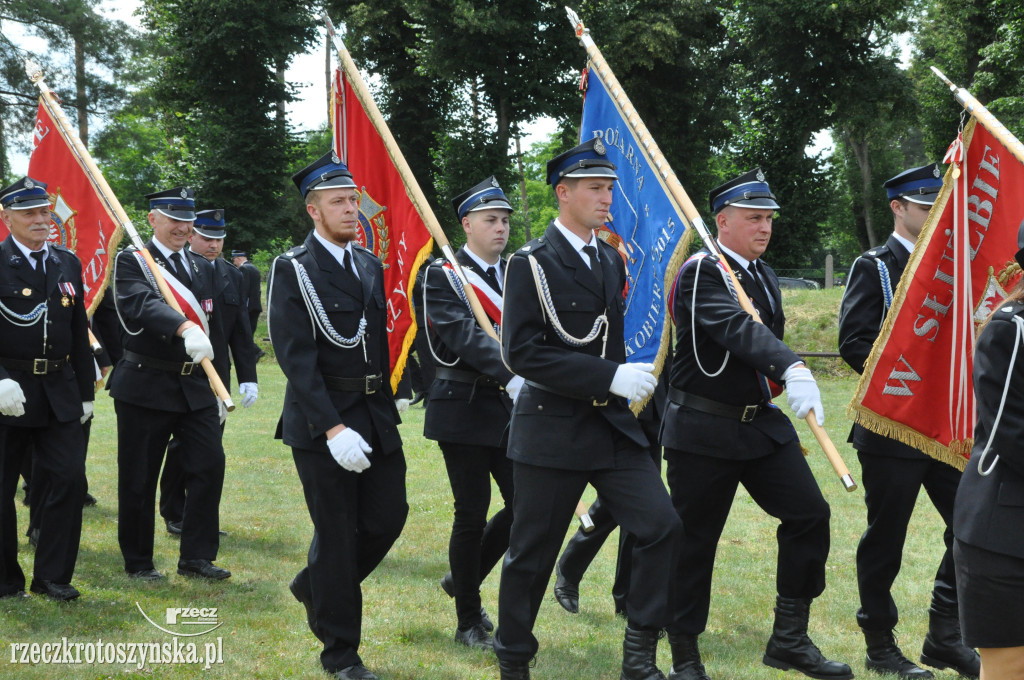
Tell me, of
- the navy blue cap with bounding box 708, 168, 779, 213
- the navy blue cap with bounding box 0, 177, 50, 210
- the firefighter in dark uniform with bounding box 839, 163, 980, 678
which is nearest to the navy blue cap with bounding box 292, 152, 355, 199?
the navy blue cap with bounding box 708, 168, 779, 213

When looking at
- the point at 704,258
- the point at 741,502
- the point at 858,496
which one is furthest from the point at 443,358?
the point at 858,496

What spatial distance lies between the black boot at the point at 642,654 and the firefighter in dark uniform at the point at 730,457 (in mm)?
603

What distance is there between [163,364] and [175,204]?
3.65 ft

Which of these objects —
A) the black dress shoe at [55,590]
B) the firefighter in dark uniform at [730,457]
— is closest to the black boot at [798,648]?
the firefighter in dark uniform at [730,457]

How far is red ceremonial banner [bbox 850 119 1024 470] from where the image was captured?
5133mm

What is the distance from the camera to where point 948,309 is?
527 centimetres

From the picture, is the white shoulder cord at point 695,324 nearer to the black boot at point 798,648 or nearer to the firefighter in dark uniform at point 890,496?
the firefighter in dark uniform at point 890,496

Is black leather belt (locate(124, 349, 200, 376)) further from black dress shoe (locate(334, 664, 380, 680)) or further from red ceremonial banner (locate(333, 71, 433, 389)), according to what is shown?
black dress shoe (locate(334, 664, 380, 680))

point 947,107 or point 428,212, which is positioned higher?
point 947,107

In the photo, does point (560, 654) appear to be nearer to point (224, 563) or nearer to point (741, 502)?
point (224, 563)

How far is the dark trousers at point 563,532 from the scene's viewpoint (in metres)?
4.44

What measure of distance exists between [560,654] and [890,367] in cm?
220

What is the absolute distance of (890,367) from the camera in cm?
534

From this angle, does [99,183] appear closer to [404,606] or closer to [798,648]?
[404,606]
